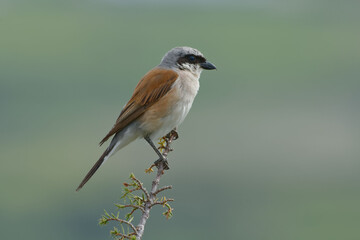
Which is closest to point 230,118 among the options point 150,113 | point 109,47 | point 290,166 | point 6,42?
point 290,166

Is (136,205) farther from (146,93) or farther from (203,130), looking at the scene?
(203,130)

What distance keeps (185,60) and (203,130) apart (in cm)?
11620

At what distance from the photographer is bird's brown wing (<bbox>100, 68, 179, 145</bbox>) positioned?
7305 mm

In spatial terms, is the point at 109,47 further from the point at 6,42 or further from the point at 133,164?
the point at 133,164

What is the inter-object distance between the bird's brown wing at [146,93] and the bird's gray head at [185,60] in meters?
0.29

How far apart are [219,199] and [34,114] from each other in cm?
4584

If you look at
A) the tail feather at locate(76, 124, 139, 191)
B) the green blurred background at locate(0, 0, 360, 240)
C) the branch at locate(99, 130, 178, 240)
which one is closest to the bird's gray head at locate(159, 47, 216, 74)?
the tail feather at locate(76, 124, 139, 191)

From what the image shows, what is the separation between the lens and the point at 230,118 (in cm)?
14512

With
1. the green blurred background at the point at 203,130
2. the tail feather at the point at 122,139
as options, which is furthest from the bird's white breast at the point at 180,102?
the green blurred background at the point at 203,130

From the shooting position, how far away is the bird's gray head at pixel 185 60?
25.9 feet

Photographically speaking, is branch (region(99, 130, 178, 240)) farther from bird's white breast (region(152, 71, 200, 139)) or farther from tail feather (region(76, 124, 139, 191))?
bird's white breast (region(152, 71, 200, 139))

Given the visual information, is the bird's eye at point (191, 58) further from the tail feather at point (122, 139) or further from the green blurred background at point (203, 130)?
the green blurred background at point (203, 130)

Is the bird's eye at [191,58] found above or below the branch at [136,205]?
above

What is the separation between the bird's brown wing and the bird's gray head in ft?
0.94
